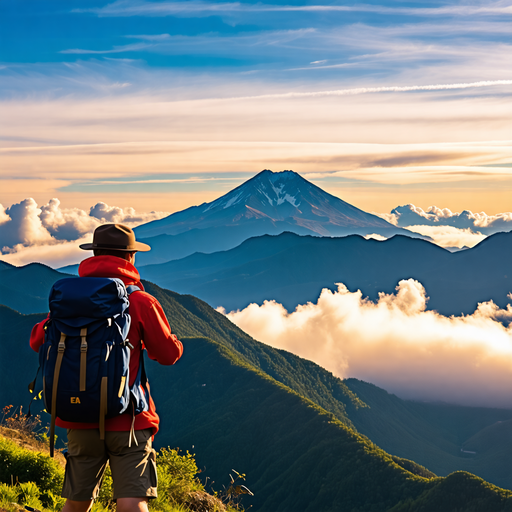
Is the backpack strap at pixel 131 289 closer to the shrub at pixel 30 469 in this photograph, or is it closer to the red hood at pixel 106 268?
the red hood at pixel 106 268

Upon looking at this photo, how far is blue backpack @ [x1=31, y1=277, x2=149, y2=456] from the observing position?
191 inches

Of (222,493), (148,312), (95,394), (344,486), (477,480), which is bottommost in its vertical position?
(344,486)

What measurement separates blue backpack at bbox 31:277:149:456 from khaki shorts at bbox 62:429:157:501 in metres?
0.31

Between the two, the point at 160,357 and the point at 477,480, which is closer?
the point at 160,357

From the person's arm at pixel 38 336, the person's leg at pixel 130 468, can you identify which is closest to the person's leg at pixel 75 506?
the person's leg at pixel 130 468

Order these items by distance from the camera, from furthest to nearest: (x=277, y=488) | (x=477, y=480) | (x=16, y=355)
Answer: (x=16, y=355), (x=277, y=488), (x=477, y=480)

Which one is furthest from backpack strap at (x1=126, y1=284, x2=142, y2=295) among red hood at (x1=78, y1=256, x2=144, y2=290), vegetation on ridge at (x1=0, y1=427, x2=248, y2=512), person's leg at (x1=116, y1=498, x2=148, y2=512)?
vegetation on ridge at (x1=0, y1=427, x2=248, y2=512)

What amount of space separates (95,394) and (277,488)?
110 metres

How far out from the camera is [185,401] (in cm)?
13612

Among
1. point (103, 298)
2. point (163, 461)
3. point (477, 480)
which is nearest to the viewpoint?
point (103, 298)

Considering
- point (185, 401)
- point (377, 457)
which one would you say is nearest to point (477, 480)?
point (377, 457)

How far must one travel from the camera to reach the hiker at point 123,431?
5.16 meters

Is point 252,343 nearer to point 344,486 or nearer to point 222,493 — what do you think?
point 344,486

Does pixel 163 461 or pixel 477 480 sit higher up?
pixel 163 461
